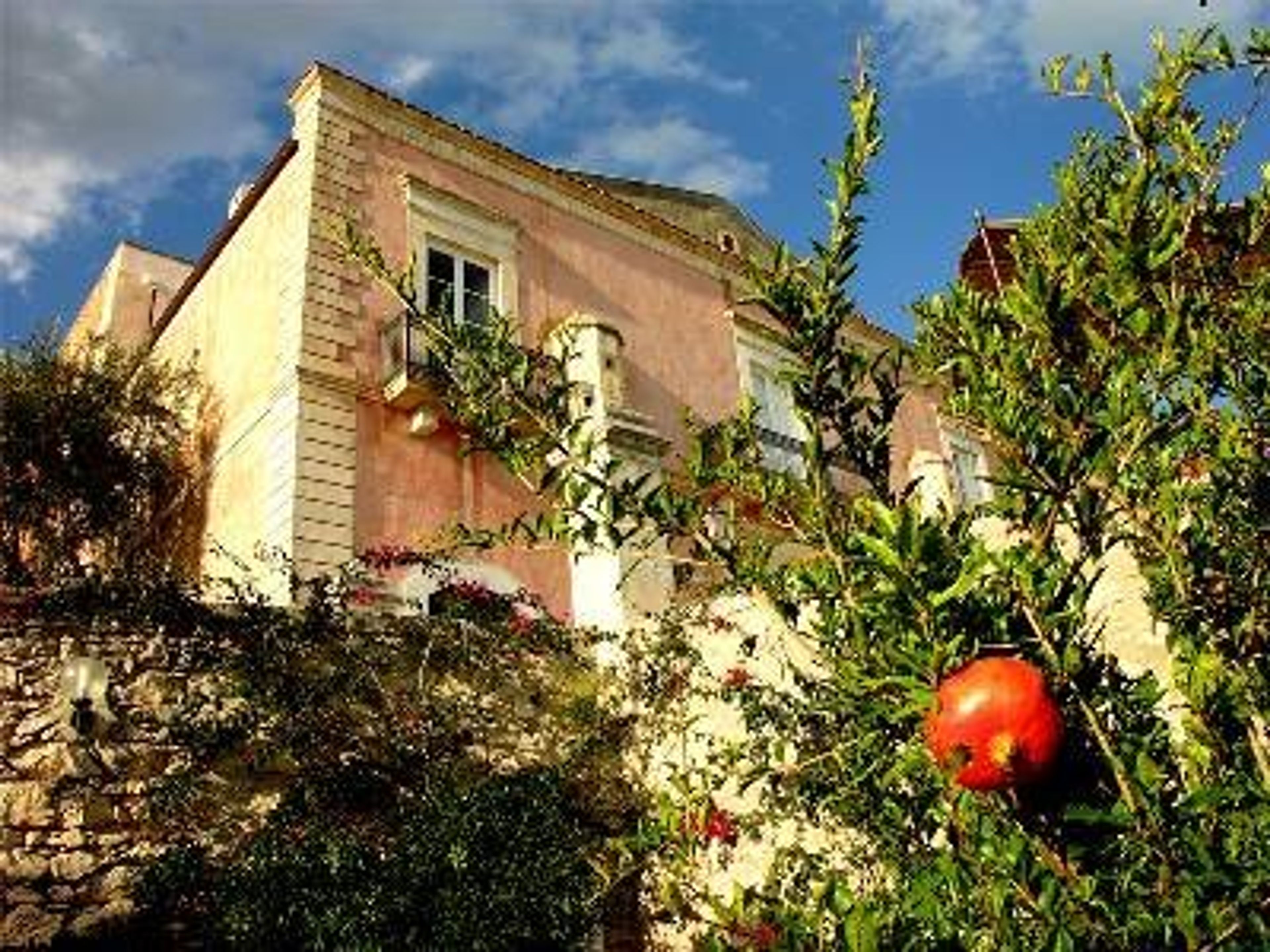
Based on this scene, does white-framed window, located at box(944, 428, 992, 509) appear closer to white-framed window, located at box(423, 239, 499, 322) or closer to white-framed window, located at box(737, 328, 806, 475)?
white-framed window, located at box(737, 328, 806, 475)

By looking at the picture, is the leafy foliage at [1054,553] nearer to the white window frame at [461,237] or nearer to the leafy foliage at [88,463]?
the white window frame at [461,237]

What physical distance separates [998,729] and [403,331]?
12.2 m

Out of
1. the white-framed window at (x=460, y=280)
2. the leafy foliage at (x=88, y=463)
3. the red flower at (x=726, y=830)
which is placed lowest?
the red flower at (x=726, y=830)

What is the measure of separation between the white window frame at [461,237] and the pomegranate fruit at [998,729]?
12.7 m

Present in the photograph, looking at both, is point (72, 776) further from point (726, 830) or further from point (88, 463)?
point (88, 463)

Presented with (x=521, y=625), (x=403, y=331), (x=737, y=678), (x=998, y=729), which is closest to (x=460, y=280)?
(x=403, y=331)

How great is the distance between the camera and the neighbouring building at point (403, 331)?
12.1 meters

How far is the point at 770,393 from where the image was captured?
1931 centimetres

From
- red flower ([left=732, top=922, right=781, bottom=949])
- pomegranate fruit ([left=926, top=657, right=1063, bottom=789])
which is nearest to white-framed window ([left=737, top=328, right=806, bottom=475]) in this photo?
red flower ([left=732, top=922, right=781, bottom=949])

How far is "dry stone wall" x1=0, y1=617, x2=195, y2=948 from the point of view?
6.59 metres

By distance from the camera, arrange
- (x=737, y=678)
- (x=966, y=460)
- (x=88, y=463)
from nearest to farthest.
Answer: (x=737, y=678)
(x=88, y=463)
(x=966, y=460)

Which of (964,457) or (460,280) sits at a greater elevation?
(964,457)

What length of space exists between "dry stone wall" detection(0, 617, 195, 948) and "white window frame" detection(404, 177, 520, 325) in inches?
297

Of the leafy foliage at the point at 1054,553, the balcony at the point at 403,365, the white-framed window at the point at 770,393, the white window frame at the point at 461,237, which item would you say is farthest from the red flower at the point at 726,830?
the white-framed window at the point at 770,393
